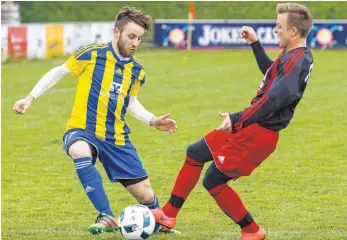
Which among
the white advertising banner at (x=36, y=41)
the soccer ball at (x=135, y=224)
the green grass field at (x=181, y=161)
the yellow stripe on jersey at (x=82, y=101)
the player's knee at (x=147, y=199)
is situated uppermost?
the yellow stripe on jersey at (x=82, y=101)

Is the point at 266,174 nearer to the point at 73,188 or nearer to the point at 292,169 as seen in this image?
the point at 292,169

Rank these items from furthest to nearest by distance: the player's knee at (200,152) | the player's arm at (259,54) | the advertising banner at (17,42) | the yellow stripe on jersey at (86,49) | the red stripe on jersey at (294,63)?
the advertising banner at (17,42), the player's arm at (259,54), the yellow stripe on jersey at (86,49), the player's knee at (200,152), the red stripe on jersey at (294,63)

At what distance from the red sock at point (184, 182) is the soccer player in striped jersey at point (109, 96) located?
344mm

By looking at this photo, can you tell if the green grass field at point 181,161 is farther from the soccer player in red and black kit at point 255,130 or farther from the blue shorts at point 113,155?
the blue shorts at point 113,155

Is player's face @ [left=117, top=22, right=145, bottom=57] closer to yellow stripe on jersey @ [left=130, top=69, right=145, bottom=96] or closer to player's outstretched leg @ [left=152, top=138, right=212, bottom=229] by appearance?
yellow stripe on jersey @ [left=130, top=69, right=145, bottom=96]

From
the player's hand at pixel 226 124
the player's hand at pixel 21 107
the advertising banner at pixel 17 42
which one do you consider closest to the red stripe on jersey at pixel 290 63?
the player's hand at pixel 226 124

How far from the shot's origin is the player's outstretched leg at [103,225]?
6664 millimetres

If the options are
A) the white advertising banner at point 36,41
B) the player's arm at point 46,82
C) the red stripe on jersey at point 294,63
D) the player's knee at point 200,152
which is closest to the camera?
the red stripe on jersey at point 294,63

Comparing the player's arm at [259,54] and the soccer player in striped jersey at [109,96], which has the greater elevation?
the player's arm at [259,54]

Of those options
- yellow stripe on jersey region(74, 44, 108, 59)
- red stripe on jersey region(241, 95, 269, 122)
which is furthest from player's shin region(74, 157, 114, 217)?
red stripe on jersey region(241, 95, 269, 122)

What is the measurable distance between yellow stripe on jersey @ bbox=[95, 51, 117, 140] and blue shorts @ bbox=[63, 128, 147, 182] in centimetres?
8

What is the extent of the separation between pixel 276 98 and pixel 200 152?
0.91 metres

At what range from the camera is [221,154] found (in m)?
6.74

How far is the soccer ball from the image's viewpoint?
22.2 feet
